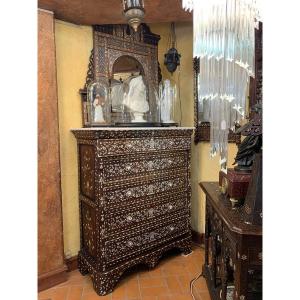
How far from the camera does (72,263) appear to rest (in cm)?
250

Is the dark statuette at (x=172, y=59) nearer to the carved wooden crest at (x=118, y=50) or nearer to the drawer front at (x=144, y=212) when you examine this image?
the carved wooden crest at (x=118, y=50)

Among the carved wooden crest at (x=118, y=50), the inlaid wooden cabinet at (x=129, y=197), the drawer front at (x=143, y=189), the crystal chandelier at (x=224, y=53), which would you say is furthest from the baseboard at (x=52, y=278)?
the crystal chandelier at (x=224, y=53)

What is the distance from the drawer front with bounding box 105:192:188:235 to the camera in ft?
7.20

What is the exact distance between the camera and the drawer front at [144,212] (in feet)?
7.20

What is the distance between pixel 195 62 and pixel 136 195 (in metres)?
1.66

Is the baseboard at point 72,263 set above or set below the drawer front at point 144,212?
below

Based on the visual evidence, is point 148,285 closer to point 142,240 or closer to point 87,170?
point 142,240

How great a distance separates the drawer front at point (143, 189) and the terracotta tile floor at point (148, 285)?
2.44 ft

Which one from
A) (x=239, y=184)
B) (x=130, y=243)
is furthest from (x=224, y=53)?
(x=130, y=243)

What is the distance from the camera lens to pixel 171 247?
8.59ft

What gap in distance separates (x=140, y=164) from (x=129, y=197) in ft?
1.04

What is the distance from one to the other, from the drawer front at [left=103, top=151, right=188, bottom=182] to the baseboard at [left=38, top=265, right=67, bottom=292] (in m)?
0.99
